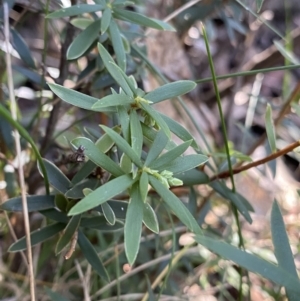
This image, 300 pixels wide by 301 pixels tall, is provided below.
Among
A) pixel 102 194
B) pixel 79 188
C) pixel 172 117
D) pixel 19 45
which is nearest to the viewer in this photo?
pixel 102 194

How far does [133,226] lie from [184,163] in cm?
6

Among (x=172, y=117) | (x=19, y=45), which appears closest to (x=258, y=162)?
(x=19, y=45)

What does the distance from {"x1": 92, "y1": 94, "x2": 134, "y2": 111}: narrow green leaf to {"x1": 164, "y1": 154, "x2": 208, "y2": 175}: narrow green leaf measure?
2.0 inches

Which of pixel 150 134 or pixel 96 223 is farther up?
pixel 150 134

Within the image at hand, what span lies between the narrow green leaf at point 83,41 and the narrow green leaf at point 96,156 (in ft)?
0.47

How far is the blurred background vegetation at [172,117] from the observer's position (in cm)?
47

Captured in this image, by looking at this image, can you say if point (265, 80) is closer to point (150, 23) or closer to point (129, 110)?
point (150, 23)

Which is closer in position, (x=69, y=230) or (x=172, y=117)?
(x=69, y=230)

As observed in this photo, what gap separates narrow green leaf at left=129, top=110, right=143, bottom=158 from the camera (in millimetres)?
263

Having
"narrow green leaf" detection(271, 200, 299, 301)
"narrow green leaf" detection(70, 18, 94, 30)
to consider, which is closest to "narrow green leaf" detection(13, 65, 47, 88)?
"narrow green leaf" detection(70, 18, 94, 30)

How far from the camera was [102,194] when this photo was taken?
235mm

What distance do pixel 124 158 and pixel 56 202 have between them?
11cm

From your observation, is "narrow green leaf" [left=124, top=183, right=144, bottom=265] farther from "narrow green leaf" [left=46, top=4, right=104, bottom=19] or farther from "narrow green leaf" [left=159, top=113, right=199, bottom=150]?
"narrow green leaf" [left=46, top=4, right=104, bottom=19]

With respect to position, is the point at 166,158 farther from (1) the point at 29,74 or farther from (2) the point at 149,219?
(1) the point at 29,74
